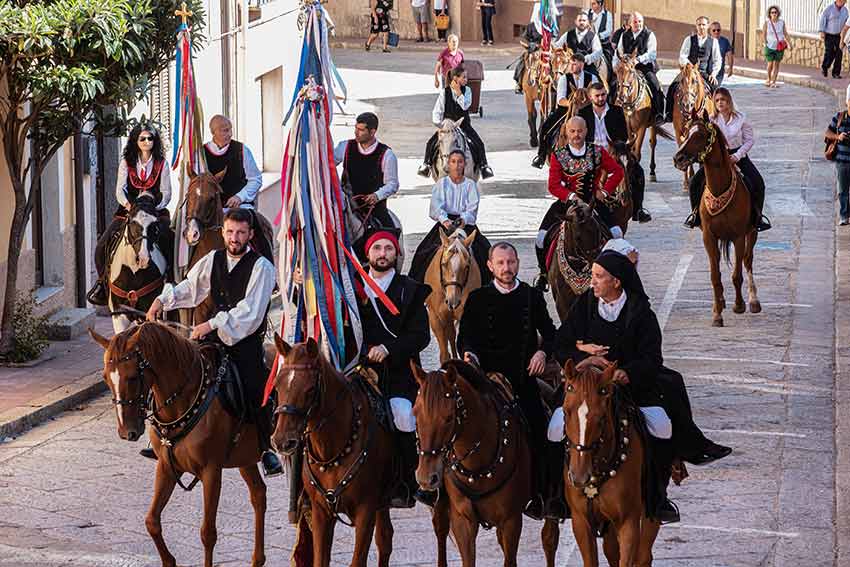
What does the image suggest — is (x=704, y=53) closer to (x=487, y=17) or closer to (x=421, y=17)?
(x=487, y=17)

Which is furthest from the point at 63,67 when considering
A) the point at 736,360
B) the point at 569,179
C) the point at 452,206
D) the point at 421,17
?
the point at 421,17

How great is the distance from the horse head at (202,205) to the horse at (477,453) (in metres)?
5.41

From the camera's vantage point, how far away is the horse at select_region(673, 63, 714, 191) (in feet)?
88.8

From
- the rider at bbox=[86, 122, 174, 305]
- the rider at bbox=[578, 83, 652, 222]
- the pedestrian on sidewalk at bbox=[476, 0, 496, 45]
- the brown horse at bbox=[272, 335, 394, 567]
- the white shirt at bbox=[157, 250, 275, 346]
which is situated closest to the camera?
the brown horse at bbox=[272, 335, 394, 567]

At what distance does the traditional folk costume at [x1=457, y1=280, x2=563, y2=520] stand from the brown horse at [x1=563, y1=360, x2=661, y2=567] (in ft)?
2.90

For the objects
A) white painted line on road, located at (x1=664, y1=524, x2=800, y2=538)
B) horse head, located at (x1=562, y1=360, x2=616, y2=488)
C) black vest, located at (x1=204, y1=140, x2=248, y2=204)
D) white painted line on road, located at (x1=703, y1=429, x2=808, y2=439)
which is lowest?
white painted line on road, located at (x1=703, y1=429, x2=808, y2=439)

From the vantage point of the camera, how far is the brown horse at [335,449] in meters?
9.80

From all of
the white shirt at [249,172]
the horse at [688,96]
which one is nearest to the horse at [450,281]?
the white shirt at [249,172]

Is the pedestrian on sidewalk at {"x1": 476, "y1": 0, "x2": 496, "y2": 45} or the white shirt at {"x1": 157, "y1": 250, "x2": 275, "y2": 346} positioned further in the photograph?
the pedestrian on sidewalk at {"x1": 476, "y1": 0, "x2": 496, "y2": 45}

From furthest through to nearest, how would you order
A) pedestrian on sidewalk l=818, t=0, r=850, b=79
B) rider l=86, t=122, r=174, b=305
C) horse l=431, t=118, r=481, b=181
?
1. pedestrian on sidewalk l=818, t=0, r=850, b=79
2. horse l=431, t=118, r=481, b=181
3. rider l=86, t=122, r=174, b=305

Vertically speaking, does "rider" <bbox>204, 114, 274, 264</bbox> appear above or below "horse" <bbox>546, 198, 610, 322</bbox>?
above

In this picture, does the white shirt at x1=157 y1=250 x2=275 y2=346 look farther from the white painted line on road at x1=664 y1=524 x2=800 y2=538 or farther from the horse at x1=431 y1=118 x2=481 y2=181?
the horse at x1=431 y1=118 x2=481 y2=181

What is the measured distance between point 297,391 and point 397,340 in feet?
4.52

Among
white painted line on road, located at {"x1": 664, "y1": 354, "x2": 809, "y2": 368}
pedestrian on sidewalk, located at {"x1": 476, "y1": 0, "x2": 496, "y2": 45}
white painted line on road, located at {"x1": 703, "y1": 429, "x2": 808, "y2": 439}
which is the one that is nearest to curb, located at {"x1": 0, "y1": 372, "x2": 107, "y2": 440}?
white painted line on road, located at {"x1": 664, "y1": 354, "x2": 809, "y2": 368}
